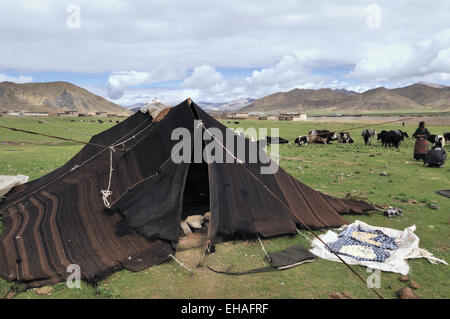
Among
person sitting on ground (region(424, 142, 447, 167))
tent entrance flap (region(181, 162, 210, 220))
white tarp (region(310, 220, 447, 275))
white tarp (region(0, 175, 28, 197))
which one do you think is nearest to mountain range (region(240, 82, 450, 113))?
person sitting on ground (region(424, 142, 447, 167))

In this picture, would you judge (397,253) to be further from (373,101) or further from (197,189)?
(373,101)

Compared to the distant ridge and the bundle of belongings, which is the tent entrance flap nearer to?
the bundle of belongings

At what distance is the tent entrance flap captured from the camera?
7.49 metres

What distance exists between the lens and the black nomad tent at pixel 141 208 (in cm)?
498

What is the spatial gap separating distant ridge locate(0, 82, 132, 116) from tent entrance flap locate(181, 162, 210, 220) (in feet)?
454

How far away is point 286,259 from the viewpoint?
5133 millimetres

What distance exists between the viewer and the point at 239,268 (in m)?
4.96

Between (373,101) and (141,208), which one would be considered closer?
(141,208)

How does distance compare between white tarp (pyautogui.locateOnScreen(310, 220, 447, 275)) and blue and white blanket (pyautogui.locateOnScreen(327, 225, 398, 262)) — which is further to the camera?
blue and white blanket (pyautogui.locateOnScreen(327, 225, 398, 262))

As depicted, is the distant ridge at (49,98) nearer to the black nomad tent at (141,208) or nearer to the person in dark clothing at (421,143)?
the person in dark clothing at (421,143)

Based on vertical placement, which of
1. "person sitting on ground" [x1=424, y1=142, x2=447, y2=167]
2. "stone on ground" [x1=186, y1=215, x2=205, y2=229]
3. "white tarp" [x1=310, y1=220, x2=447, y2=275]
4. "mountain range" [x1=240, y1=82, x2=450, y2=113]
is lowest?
"white tarp" [x1=310, y1=220, x2=447, y2=275]

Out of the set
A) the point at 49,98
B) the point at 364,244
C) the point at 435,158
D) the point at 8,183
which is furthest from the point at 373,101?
the point at 8,183

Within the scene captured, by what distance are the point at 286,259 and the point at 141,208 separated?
9.33 ft
